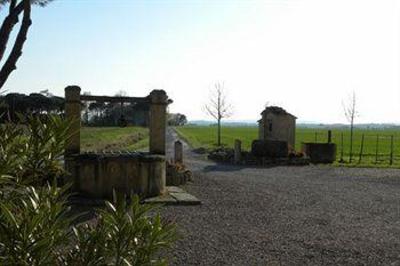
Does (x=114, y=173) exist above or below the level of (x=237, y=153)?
above

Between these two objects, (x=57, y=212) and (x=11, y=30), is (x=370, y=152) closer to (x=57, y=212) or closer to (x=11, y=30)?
(x=11, y=30)

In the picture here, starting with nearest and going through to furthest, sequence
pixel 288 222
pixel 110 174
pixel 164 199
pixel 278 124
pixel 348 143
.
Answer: pixel 288 222, pixel 164 199, pixel 110 174, pixel 278 124, pixel 348 143

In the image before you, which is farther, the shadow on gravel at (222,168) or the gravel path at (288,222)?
the shadow on gravel at (222,168)

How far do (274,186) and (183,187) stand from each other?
305cm

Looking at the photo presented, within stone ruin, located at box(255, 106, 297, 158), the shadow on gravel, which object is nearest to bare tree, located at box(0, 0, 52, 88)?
the shadow on gravel

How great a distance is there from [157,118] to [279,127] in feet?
56.6

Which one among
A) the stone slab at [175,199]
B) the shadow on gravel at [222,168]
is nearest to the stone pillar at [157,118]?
the stone slab at [175,199]

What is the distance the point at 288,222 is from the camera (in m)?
11.0

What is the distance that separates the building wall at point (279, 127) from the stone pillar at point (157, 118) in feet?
55.4

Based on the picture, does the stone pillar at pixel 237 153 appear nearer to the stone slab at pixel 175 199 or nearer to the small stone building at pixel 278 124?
the small stone building at pixel 278 124

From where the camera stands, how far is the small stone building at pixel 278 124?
102 feet

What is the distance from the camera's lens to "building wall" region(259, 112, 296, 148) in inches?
1228

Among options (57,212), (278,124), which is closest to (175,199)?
(57,212)

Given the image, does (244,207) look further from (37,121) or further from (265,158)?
(265,158)
